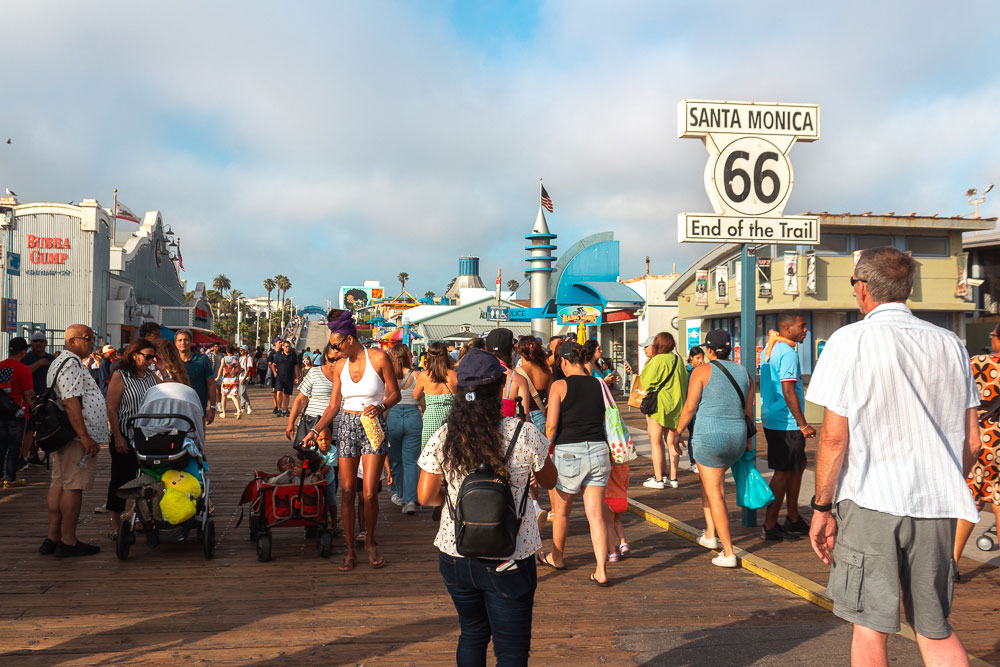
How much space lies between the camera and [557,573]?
21.4ft

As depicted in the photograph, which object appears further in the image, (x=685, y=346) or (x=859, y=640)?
(x=685, y=346)

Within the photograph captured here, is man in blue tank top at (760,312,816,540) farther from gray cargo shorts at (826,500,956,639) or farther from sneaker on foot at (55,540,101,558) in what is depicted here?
sneaker on foot at (55,540,101,558)

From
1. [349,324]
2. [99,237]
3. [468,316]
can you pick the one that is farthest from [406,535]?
[468,316]

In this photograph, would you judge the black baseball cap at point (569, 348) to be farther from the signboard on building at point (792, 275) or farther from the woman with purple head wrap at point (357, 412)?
the signboard on building at point (792, 275)

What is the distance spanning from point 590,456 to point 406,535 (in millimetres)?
2647

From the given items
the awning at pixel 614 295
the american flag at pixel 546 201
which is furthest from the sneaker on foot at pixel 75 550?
the american flag at pixel 546 201

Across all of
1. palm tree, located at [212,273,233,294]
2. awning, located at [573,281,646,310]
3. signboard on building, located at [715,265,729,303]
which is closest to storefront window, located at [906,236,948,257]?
signboard on building, located at [715,265,729,303]

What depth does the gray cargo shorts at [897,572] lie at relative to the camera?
3.18 metres

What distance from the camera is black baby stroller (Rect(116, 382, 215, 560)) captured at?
22.1 ft

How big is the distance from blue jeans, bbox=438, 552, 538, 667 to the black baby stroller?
405 centimetres

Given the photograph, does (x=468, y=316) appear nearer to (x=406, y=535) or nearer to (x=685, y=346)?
(x=685, y=346)

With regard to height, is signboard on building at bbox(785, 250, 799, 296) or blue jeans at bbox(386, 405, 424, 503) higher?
signboard on building at bbox(785, 250, 799, 296)

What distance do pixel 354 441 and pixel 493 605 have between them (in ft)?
10.7

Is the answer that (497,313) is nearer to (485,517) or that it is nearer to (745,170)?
(745,170)
